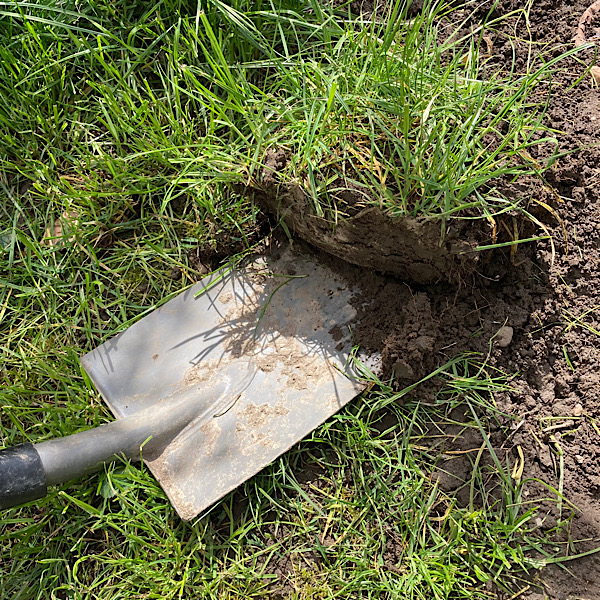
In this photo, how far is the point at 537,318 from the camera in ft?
6.55

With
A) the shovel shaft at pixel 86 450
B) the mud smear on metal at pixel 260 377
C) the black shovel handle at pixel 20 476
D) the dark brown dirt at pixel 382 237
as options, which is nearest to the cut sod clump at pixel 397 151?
the dark brown dirt at pixel 382 237

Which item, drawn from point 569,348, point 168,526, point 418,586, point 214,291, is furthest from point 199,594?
point 569,348

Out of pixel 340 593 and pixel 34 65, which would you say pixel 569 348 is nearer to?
pixel 340 593

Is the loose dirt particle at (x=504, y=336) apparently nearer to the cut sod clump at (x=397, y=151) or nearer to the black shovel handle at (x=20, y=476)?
the cut sod clump at (x=397, y=151)

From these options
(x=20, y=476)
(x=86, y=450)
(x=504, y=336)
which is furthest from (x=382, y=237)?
(x=20, y=476)

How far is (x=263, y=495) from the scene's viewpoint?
2035 mm

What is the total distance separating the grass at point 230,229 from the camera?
1.88 m

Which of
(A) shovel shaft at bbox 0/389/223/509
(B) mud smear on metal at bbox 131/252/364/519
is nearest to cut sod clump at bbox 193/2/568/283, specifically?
(B) mud smear on metal at bbox 131/252/364/519

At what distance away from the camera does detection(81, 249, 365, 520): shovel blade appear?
1.96 meters

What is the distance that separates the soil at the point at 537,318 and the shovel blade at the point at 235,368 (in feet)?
0.43

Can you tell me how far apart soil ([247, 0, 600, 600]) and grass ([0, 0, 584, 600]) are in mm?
75

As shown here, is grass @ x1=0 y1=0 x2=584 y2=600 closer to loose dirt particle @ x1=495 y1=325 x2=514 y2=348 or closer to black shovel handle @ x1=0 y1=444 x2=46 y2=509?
loose dirt particle @ x1=495 y1=325 x2=514 y2=348

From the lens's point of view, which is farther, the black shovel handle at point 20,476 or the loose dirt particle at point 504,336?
the loose dirt particle at point 504,336

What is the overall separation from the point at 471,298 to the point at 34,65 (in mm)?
1627
